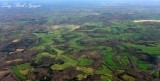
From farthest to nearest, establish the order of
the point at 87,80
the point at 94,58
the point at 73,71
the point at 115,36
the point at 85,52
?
the point at 115,36
the point at 85,52
the point at 94,58
the point at 73,71
the point at 87,80

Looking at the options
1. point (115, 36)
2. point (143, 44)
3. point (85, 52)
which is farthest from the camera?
point (115, 36)

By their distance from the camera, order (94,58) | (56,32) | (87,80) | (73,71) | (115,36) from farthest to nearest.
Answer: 1. (56,32)
2. (115,36)
3. (94,58)
4. (73,71)
5. (87,80)

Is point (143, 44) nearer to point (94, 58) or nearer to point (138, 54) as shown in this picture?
point (138, 54)

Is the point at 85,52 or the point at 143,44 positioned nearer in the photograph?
the point at 85,52

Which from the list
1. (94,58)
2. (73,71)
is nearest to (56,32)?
(94,58)

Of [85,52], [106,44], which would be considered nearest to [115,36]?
[106,44]

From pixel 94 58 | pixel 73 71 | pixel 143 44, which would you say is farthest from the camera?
pixel 143 44

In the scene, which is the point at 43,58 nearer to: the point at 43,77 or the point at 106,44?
the point at 43,77

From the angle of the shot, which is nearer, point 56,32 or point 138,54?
point 138,54
